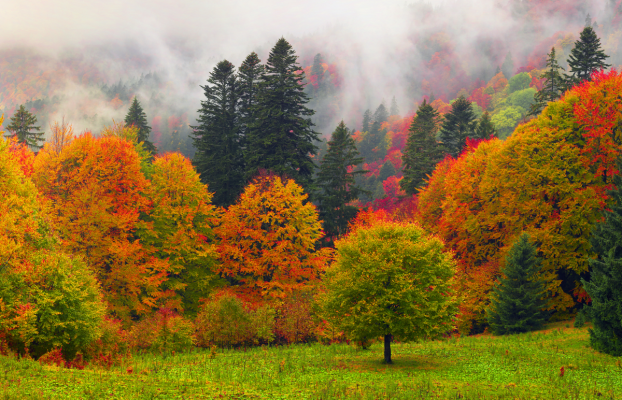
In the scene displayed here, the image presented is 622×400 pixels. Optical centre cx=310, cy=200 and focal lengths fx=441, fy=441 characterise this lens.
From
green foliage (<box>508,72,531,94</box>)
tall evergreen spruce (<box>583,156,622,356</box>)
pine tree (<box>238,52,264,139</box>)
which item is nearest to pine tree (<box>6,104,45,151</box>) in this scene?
pine tree (<box>238,52,264,139</box>)

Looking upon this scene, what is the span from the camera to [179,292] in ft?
116

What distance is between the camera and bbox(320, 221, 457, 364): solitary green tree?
17703 mm

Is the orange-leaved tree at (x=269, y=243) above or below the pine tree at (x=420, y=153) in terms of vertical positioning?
below

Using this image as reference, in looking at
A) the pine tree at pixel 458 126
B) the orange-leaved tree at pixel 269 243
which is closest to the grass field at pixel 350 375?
the orange-leaved tree at pixel 269 243

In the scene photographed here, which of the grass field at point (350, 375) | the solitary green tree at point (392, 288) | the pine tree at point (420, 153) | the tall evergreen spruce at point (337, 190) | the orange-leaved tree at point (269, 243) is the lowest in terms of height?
the grass field at point (350, 375)

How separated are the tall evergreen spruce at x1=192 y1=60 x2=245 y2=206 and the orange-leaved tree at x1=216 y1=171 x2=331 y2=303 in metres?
8.08

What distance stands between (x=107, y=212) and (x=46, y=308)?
1516 centimetres

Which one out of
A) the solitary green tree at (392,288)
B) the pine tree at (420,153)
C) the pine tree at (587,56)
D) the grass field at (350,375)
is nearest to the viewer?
the grass field at (350,375)

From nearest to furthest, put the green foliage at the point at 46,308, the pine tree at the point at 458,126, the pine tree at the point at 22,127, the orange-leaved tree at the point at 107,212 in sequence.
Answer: the green foliage at the point at 46,308 → the orange-leaved tree at the point at 107,212 → the pine tree at the point at 22,127 → the pine tree at the point at 458,126

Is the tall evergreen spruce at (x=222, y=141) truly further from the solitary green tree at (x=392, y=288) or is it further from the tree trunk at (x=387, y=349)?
the tree trunk at (x=387, y=349)

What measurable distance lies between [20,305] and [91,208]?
1342 cm

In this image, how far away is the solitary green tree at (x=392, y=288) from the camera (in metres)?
17.7

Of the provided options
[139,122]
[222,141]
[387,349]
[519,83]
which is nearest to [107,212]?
[222,141]

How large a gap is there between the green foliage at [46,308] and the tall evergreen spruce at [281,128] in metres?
23.9
